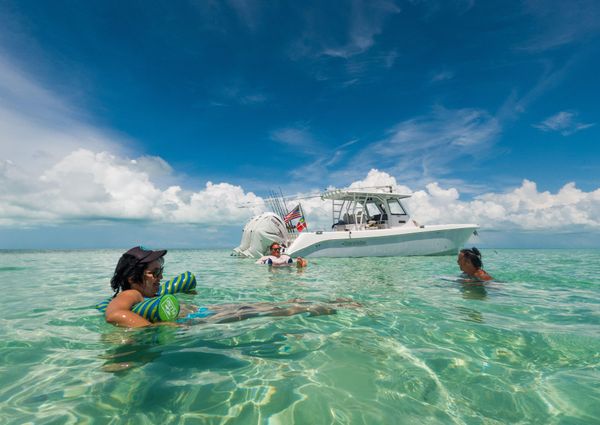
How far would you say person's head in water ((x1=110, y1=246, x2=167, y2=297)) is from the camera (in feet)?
12.4

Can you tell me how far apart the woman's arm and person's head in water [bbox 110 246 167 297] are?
28cm

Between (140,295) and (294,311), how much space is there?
77.2 inches

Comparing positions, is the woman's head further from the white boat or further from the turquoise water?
the white boat

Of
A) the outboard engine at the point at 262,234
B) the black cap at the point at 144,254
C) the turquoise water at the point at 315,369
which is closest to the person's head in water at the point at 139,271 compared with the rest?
the black cap at the point at 144,254

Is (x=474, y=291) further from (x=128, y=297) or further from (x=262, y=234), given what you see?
(x=262, y=234)

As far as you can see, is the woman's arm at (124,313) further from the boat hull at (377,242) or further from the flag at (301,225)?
the flag at (301,225)

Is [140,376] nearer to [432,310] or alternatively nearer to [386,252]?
[432,310]

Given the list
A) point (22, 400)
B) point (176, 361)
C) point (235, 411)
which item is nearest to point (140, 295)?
point (176, 361)

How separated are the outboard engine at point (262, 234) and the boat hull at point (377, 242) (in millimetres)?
2138

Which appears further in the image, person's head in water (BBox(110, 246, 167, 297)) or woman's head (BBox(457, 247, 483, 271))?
woman's head (BBox(457, 247, 483, 271))

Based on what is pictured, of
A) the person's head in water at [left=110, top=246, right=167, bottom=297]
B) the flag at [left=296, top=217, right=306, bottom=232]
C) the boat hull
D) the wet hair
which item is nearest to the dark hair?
the person's head in water at [left=110, top=246, right=167, bottom=297]

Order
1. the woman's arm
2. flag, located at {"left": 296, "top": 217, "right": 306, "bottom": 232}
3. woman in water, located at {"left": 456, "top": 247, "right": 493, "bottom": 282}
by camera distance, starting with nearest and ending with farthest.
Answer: the woman's arm, woman in water, located at {"left": 456, "top": 247, "right": 493, "bottom": 282}, flag, located at {"left": 296, "top": 217, "right": 306, "bottom": 232}

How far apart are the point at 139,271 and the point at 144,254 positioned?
0.21 meters

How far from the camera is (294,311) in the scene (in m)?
4.41
